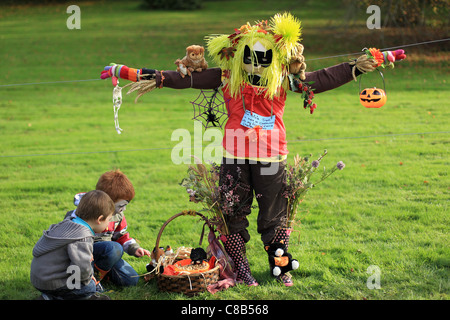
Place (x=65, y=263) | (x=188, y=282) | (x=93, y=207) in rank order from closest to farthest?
(x=65, y=263) → (x=93, y=207) → (x=188, y=282)

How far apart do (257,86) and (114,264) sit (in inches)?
64.7

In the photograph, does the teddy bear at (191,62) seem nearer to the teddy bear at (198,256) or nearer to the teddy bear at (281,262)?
the teddy bear at (198,256)

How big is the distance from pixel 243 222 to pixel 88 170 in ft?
12.7

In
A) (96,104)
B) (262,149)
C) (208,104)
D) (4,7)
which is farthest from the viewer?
(4,7)

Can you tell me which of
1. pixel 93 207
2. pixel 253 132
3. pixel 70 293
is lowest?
pixel 70 293

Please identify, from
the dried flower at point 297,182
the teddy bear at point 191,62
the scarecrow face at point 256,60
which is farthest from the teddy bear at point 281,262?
the teddy bear at point 191,62

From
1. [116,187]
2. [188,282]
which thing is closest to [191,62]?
[116,187]

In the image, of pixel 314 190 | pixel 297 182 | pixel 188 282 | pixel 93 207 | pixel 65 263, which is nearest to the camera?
pixel 65 263

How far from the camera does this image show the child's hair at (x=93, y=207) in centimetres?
348

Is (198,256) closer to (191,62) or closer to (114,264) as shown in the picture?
(114,264)

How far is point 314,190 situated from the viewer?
20.0 ft

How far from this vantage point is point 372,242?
4469mm

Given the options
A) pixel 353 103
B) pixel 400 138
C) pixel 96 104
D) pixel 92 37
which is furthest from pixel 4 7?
pixel 400 138
